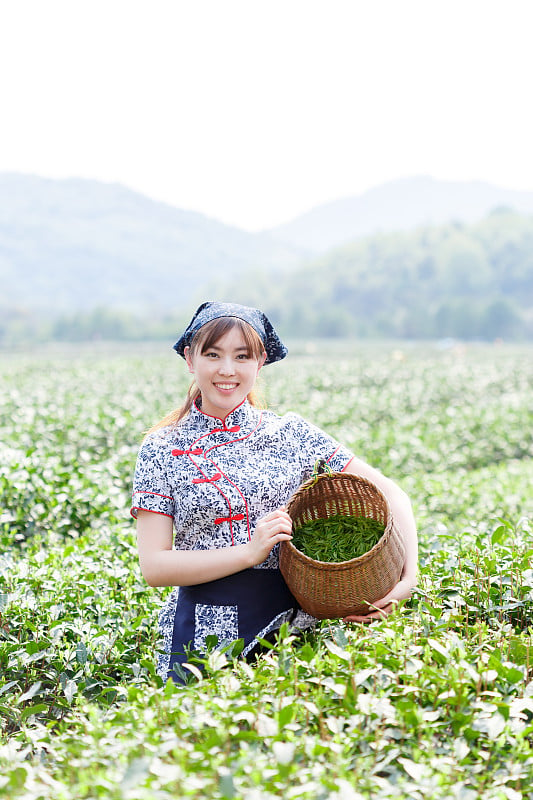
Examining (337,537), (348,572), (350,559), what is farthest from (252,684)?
(337,537)

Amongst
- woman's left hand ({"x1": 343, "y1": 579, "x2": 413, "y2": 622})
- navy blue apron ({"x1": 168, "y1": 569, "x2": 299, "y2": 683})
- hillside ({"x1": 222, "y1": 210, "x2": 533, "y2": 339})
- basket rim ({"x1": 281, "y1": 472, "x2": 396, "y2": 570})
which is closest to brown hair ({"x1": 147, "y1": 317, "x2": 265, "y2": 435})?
basket rim ({"x1": 281, "y1": 472, "x2": 396, "y2": 570})

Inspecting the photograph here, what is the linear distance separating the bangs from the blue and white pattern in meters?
0.22

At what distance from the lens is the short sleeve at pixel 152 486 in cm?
216

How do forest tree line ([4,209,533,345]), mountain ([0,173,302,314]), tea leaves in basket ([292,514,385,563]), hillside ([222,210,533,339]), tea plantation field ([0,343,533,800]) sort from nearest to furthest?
tea plantation field ([0,343,533,800]), tea leaves in basket ([292,514,385,563]), forest tree line ([4,209,533,345]), hillside ([222,210,533,339]), mountain ([0,173,302,314])

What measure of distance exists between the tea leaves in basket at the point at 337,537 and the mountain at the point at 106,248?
138 meters

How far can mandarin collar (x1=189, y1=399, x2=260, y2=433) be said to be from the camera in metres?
2.32

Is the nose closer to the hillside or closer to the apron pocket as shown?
the apron pocket

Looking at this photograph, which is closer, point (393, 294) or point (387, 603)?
point (387, 603)

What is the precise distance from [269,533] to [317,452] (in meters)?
0.45

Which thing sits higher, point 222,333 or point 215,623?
point 222,333

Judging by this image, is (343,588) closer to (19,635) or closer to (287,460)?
(287,460)

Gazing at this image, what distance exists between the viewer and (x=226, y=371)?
7.32 ft

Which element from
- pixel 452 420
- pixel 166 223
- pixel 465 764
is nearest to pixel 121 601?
pixel 465 764

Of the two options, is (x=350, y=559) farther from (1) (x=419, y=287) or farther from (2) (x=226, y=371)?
(1) (x=419, y=287)
